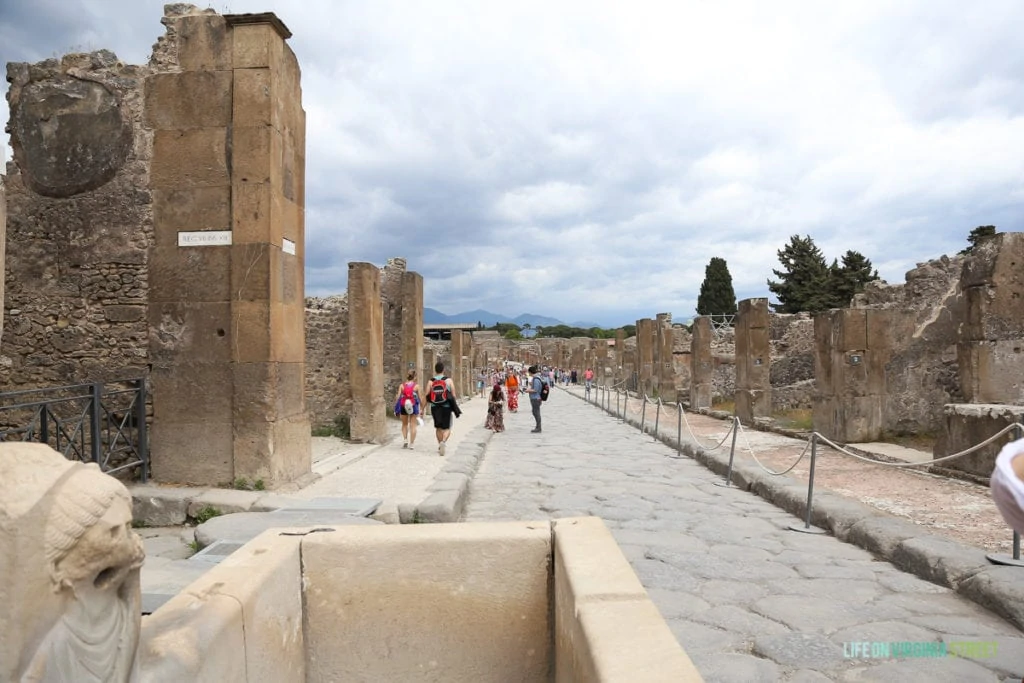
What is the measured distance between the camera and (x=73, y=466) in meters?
1.49

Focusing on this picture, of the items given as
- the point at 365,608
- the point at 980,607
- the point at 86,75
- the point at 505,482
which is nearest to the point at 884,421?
the point at 505,482

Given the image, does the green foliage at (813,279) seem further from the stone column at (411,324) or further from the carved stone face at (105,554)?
the carved stone face at (105,554)

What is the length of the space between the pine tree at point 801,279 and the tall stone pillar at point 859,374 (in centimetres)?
2980

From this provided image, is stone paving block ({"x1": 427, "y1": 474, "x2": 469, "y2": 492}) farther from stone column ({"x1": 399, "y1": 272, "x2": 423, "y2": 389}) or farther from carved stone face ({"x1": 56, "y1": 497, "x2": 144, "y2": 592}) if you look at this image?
stone column ({"x1": 399, "y1": 272, "x2": 423, "y2": 389})

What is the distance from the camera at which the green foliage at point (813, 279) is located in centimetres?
3950

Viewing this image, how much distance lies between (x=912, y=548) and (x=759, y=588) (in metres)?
1.21

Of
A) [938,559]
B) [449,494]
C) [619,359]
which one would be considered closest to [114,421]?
[449,494]

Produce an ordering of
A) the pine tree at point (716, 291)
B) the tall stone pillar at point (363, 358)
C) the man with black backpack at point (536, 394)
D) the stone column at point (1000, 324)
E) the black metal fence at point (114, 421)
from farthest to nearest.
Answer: the pine tree at point (716, 291)
the man with black backpack at point (536, 394)
the tall stone pillar at point (363, 358)
the stone column at point (1000, 324)
the black metal fence at point (114, 421)

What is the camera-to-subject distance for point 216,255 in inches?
285

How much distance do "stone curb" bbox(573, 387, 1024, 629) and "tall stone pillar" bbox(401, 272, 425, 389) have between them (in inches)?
354

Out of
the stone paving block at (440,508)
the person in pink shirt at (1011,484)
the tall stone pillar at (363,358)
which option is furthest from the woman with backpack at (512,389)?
the person in pink shirt at (1011,484)

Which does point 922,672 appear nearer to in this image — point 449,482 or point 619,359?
point 449,482

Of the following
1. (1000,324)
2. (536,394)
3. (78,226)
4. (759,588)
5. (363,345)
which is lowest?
(759,588)

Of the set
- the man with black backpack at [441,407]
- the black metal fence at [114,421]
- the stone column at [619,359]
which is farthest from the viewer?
the stone column at [619,359]
